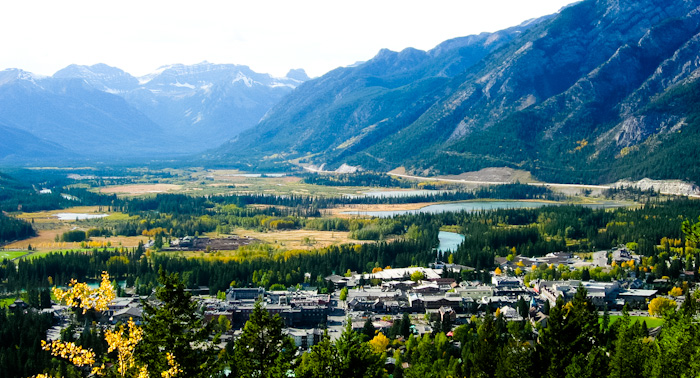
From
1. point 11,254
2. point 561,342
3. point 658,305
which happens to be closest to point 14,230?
point 11,254

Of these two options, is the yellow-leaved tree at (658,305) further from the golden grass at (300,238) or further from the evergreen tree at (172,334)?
the golden grass at (300,238)

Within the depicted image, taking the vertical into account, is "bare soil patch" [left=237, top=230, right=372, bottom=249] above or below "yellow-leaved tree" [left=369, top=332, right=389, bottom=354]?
above

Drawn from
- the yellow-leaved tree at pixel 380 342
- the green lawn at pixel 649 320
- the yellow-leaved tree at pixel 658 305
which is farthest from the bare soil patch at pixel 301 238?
the yellow-leaved tree at pixel 380 342

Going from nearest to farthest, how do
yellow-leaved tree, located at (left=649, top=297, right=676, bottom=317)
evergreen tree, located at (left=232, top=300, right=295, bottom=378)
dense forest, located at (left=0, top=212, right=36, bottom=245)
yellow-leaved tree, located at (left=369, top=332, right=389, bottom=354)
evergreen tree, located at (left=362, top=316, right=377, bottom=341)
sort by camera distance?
evergreen tree, located at (left=232, top=300, right=295, bottom=378), yellow-leaved tree, located at (left=369, top=332, right=389, bottom=354), evergreen tree, located at (left=362, top=316, right=377, bottom=341), yellow-leaved tree, located at (left=649, top=297, right=676, bottom=317), dense forest, located at (left=0, top=212, right=36, bottom=245)

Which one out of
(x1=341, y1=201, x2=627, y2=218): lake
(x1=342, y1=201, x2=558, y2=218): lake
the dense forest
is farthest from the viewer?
(x1=342, y1=201, x2=558, y2=218): lake

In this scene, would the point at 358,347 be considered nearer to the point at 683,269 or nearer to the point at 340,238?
the point at 683,269

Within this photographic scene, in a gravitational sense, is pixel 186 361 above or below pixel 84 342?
above

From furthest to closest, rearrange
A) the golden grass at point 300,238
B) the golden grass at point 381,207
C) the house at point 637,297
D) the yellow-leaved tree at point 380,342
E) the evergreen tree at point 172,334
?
1. the golden grass at point 381,207
2. the golden grass at point 300,238
3. the house at point 637,297
4. the yellow-leaved tree at point 380,342
5. the evergreen tree at point 172,334

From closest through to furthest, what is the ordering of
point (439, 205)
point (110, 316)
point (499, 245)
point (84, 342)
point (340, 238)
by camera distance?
point (84, 342), point (110, 316), point (499, 245), point (340, 238), point (439, 205)

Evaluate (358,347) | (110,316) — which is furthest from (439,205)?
(358,347)

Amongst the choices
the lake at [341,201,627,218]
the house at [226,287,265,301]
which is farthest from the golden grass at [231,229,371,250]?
the house at [226,287,265,301]

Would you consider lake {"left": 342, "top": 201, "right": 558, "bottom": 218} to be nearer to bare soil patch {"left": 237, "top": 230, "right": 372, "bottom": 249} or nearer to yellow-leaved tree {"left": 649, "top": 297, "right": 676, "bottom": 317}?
bare soil patch {"left": 237, "top": 230, "right": 372, "bottom": 249}
